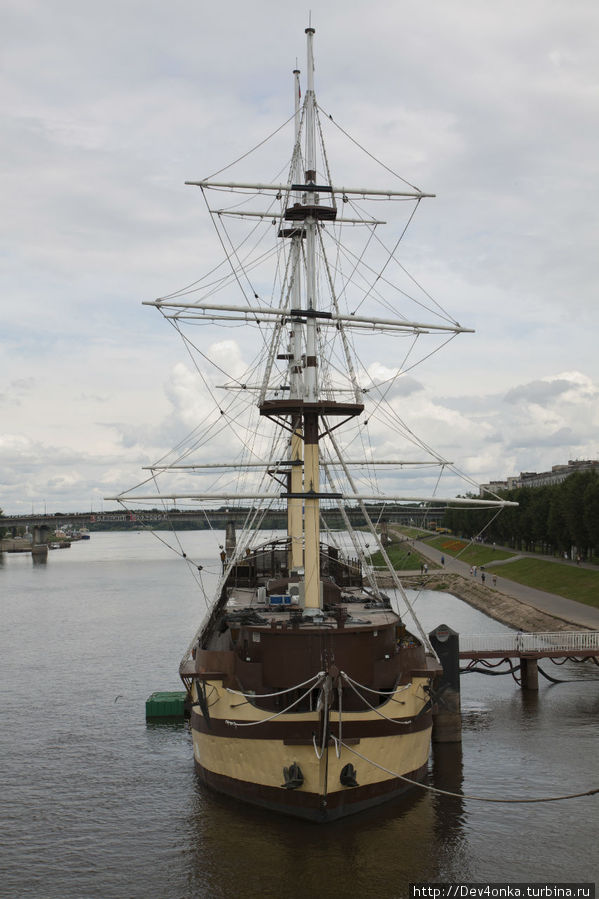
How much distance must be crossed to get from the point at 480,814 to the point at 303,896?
786 centimetres

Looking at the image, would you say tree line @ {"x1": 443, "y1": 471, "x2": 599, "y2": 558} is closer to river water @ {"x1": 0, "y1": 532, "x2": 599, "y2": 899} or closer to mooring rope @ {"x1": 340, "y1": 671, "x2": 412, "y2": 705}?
river water @ {"x1": 0, "y1": 532, "x2": 599, "y2": 899}

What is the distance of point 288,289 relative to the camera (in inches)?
1722

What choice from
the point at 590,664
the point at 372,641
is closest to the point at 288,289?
the point at 372,641

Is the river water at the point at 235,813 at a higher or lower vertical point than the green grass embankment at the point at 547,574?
lower

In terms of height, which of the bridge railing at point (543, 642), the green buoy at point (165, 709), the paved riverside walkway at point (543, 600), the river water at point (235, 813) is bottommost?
the river water at point (235, 813)

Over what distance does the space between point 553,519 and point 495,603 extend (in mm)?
17736

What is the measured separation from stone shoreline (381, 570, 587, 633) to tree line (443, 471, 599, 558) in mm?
6928

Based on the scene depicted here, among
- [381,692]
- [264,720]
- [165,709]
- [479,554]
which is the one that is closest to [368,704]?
[381,692]

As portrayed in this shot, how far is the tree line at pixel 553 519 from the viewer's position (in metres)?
77.9

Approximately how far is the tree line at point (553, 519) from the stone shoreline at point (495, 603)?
273 inches

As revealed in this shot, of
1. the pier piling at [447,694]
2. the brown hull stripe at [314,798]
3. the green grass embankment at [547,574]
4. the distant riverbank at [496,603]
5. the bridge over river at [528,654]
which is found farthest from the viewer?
the green grass embankment at [547,574]

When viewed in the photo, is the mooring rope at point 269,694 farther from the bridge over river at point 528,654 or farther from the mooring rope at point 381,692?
the bridge over river at point 528,654

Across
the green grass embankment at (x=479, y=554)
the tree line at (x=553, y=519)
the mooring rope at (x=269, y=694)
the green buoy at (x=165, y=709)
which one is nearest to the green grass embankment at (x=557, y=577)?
the tree line at (x=553, y=519)

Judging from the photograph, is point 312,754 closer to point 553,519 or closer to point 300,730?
point 300,730
